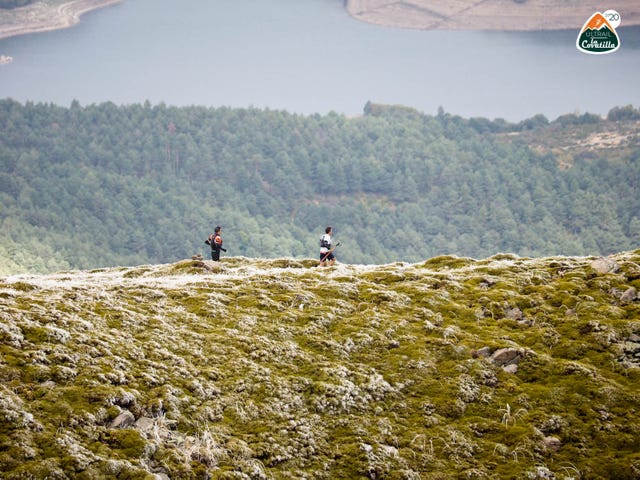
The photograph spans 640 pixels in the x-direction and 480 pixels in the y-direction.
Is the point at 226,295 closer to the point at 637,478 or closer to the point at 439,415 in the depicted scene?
the point at 439,415

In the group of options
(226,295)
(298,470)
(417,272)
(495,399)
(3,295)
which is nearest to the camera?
(298,470)

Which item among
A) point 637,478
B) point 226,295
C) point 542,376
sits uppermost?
point 226,295

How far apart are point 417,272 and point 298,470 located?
19080 mm

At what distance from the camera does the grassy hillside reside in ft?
71.9

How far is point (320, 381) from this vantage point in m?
26.6

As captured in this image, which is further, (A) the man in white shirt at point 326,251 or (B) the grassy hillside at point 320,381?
(A) the man in white shirt at point 326,251

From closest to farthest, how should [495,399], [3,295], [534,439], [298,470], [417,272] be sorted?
1. [298,470]
2. [534,439]
3. [495,399]
4. [3,295]
5. [417,272]

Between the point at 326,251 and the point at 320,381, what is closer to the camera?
the point at 320,381

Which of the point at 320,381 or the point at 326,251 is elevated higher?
the point at 326,251

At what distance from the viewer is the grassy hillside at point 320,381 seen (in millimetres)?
21922

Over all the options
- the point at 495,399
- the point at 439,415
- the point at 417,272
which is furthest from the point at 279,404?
the point at 417,272

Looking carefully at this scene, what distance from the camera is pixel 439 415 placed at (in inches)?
1002

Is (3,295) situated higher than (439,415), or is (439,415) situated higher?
(3,295)

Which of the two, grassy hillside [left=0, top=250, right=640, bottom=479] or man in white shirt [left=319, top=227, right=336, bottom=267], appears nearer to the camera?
grassy hillside [left=0, top=250, right=640, bottom=479]
